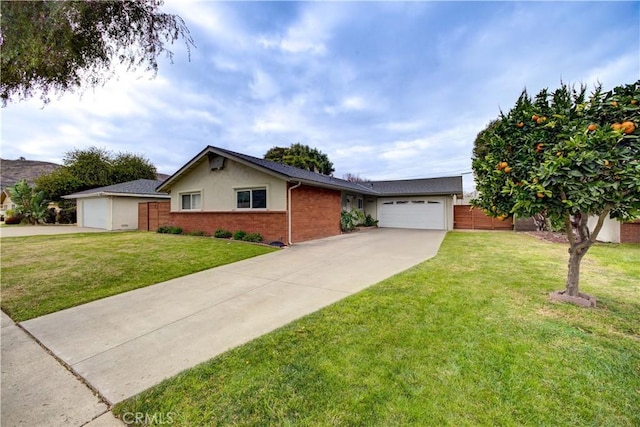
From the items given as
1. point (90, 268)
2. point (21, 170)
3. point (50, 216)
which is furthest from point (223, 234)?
point (21, 170)

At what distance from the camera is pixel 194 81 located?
10.2m

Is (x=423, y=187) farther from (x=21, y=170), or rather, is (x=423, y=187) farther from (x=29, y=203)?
(x=21, y=170)

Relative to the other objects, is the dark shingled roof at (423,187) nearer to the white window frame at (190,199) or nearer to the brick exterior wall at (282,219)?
the brick exterior wall at (282,219)

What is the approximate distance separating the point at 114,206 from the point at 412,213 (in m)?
20.3

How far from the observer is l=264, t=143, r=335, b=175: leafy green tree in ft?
104

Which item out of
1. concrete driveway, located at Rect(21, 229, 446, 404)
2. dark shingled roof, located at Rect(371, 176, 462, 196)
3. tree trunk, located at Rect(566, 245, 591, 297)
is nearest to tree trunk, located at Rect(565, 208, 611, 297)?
tree trunk, located at Rect(566, 245, 591, 297)

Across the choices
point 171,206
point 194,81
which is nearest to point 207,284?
point 194,81

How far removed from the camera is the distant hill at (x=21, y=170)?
3872 cm

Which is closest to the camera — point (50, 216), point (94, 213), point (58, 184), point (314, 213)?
point (314, 213)

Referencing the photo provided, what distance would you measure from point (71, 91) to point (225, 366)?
15.2 feet

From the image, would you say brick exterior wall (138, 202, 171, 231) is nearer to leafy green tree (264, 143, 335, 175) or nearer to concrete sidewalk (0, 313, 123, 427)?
concrete sidewalk (0, 313, 123, 427)

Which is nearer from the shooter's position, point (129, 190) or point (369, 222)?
point (129, 190)

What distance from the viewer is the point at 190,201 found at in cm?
1472

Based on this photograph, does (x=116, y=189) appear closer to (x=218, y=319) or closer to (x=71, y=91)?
(x=71, y=91)
